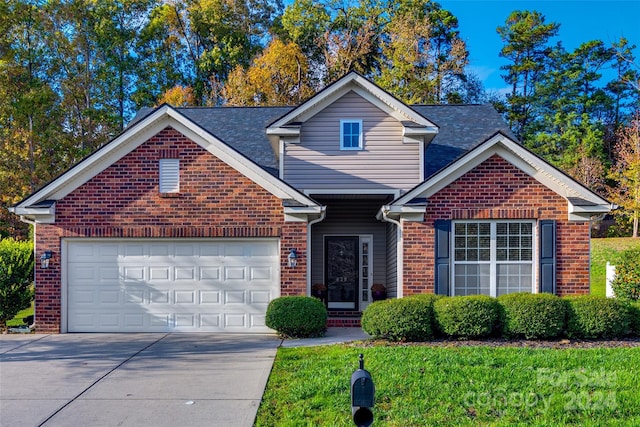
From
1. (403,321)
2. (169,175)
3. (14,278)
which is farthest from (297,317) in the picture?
(14,278)

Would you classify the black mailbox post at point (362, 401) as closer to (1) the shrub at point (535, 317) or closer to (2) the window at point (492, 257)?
(1) the shrub at point (535, 317)

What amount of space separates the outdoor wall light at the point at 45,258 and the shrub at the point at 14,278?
981 millimetres

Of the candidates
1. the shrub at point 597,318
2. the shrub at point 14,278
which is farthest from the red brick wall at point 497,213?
the shrub at point 14,278

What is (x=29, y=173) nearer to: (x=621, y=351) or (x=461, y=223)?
(x=461, y=223)

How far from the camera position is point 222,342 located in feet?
35.3

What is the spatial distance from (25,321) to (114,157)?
4447mm

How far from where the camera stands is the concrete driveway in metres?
6.11

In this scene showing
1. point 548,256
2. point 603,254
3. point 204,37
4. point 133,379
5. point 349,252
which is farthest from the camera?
point 204,37

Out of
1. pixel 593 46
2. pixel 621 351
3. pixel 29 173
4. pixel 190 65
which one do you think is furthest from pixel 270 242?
pixel 593 46

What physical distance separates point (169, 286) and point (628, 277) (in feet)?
40.2

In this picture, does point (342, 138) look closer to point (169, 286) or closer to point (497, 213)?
point (497, 213)

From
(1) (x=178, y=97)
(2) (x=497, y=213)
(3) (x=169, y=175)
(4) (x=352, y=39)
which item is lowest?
(2) (x=497, y=213)

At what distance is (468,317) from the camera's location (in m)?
9.74

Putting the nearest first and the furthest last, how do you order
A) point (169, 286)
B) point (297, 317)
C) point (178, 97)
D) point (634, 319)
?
point (634, 319), point (297, 317), point (169, 286), point (178, 97)
